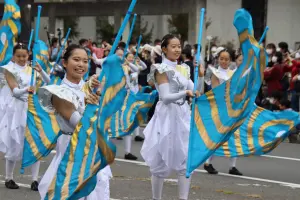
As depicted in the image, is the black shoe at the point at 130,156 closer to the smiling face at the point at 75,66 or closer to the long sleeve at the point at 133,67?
the long sleeve at the point at 133,67

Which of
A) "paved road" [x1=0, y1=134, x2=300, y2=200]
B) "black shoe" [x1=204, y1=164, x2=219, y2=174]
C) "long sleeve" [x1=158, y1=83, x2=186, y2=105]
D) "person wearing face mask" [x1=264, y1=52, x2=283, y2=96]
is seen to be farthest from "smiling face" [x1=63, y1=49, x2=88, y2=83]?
"person wearing face mask" [x1=264, y1=52, x2=283, y2=96]

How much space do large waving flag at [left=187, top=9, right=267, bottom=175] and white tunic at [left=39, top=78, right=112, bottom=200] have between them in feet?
4.62

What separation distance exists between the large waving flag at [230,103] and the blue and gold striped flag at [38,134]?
1.73 metres

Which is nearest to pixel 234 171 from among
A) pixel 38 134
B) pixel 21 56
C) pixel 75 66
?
pixel 38 134

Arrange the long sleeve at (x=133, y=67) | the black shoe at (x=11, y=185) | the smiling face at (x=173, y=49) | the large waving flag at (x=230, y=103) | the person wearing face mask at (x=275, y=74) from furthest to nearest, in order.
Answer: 1. the person wearing face mask at (x=275, y=74)
2. the long sleeve at (x=133, y=67)
3. the black shoe at (x=11, y=185)
4. the smiling face at (x=173, y=49)
5. the large waving flag at (x=230, y=103)

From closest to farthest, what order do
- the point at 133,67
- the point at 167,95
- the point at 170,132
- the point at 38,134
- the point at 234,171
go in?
the point at 167,95, the point at 170,132, the point at 38,134, the point at 234,171, the point at 133,67

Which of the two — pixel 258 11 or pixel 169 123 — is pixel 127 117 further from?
pixel 258 11

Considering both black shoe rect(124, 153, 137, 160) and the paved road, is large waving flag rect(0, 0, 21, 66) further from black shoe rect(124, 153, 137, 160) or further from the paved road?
black shoe rect(124, 153, 137, 160)

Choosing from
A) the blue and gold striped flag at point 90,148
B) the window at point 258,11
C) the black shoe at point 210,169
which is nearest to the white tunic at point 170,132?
the blue and gold striped flag at point 90,148

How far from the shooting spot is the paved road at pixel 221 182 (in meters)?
9.03

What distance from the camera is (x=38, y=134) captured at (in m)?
8.95

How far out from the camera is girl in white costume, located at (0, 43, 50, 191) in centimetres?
962

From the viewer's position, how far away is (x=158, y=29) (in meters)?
33.8

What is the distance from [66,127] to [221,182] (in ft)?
14.3
